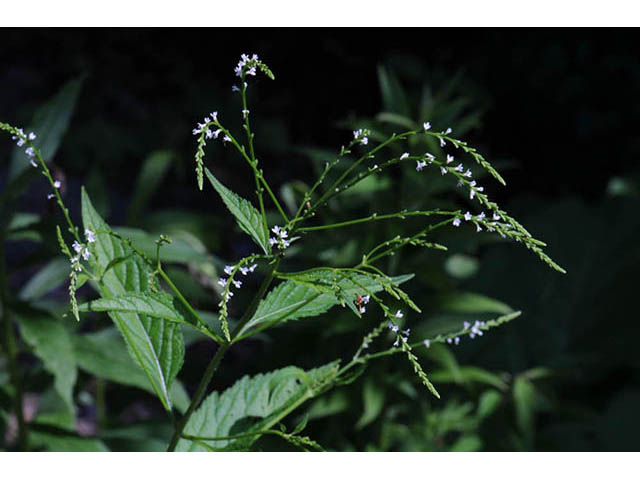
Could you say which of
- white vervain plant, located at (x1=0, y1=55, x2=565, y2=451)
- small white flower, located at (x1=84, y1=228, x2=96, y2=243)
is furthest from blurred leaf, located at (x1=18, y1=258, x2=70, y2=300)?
small white flower, located at (x1=84, y1=228, x2=96, y2=243)

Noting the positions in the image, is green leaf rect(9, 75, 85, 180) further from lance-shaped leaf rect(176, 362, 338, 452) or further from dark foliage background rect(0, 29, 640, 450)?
lance-shaped leaf rect(176, 362, 338, 452)

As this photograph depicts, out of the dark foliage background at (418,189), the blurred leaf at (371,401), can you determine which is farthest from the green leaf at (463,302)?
the blurred leaf at (371,401)

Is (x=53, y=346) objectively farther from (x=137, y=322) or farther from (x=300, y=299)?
(x=300, y=299)

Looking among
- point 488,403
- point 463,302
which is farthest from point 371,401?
point 488,403

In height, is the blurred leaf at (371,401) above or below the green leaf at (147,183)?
below

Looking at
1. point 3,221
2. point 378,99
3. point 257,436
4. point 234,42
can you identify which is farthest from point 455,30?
point 257,436

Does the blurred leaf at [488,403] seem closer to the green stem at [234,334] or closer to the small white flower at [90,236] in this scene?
the green stem at [234,334]

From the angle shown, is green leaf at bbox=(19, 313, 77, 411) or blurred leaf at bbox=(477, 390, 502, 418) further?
blurred leaf at bbox=(477, 390, 502, 418)
